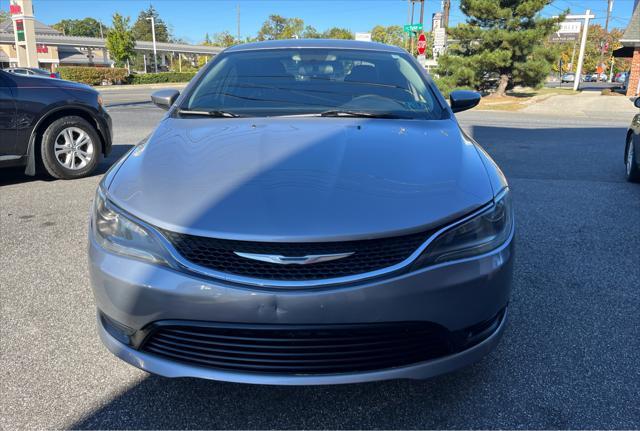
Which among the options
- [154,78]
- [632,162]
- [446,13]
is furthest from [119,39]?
[632,162]

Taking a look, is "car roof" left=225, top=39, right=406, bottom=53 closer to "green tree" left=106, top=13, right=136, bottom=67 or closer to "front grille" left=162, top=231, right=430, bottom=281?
"front grille" left=162, top=231, right=430, bottom=281

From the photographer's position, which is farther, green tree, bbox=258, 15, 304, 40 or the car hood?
green tree, bbox=258, 15, 304, 40

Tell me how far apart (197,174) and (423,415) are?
1.34m

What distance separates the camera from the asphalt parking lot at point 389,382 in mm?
2107

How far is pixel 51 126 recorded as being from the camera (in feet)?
19.5

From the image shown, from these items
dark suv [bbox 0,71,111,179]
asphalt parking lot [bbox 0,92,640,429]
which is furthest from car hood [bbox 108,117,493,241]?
dark suv [bbox 0,71,111,179]

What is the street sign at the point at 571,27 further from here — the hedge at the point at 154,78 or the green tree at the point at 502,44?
the hedge at the point at 154,78

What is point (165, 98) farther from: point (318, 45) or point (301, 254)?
point (301, 254)

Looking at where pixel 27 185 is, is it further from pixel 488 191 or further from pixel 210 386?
pixel 488 191

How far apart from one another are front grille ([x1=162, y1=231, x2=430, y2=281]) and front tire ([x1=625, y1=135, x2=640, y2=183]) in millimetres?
5436

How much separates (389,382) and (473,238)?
0.79 m

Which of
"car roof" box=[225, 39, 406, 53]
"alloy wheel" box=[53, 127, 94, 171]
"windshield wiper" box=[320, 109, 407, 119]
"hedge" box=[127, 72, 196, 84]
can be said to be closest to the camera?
"windshield wiper" box=[320, 109, 407, 119]

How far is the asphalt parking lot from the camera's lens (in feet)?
6.91

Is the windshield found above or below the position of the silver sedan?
above
